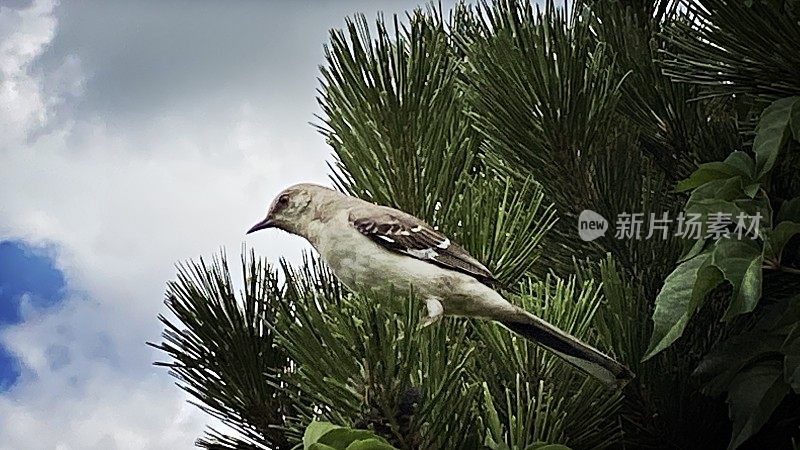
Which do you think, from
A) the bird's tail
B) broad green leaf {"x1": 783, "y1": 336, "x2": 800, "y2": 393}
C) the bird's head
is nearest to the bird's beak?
the bird's head

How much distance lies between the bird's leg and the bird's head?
0.25 ft

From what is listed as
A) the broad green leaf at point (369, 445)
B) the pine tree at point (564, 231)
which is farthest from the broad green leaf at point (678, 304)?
the broad green leaf at point (369, 445)

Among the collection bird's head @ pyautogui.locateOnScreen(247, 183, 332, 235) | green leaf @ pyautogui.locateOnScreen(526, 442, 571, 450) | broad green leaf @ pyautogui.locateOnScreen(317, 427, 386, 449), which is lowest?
green leaf @ pyautogui.locateOnScreen(526, 442, 571, 450)

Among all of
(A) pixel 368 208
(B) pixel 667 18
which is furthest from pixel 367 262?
(B) pixel 667 18

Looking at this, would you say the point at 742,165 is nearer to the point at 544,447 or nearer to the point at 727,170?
the point at 727,170

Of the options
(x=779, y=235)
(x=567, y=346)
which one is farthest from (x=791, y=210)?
(x=567, y=346)

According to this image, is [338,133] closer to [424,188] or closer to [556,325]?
[424,188]

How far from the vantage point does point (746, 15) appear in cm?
45

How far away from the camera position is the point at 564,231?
0.49 meters

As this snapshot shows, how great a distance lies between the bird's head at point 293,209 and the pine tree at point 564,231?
3 cm

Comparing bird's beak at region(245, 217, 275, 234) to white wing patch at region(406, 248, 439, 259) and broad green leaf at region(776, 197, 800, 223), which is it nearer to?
white wing patch at region(406, 248, 439, 259)

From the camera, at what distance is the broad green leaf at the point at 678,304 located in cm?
38

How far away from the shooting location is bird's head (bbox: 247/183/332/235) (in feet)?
1.40

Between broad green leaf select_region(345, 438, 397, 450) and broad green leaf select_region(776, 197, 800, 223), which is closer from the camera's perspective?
broad green leaf select_region(345, 438, 397, 450)
